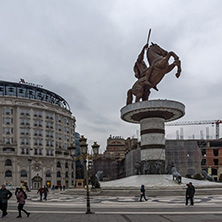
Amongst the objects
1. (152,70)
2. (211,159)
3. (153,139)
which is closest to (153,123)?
(153,139)

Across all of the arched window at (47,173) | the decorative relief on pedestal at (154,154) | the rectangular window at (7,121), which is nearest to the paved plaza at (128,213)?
the decorative relief on pedestal at (154,154)

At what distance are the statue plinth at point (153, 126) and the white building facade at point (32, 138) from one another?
4400 centimetres

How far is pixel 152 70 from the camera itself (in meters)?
42.4

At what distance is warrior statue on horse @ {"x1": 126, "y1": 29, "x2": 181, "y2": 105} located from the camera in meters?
41.7

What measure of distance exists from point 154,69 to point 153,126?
749 cm

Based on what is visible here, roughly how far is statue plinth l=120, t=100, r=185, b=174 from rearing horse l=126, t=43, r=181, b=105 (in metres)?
2.87

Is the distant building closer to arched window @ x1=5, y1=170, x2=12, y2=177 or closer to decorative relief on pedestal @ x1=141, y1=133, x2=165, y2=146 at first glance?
arched window @ x1=5, y1=170, x2=12, y2=177

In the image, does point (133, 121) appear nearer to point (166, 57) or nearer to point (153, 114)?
point (153, 114)

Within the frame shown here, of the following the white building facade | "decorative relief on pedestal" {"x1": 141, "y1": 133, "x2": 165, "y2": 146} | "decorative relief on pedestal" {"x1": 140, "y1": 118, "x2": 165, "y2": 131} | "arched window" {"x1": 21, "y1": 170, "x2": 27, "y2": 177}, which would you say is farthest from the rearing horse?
"arched window" {"x1": 21, "y1": 170, "x2": 27, "y2": 177}

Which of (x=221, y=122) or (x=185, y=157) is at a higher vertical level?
(x=221, y=122)

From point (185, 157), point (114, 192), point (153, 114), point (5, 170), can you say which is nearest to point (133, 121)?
point (153, 114)

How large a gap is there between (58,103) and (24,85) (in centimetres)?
1428

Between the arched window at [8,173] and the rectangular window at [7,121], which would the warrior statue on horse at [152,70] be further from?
the rectangular window at [7,121]

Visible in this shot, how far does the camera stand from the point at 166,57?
41031 millimetres
